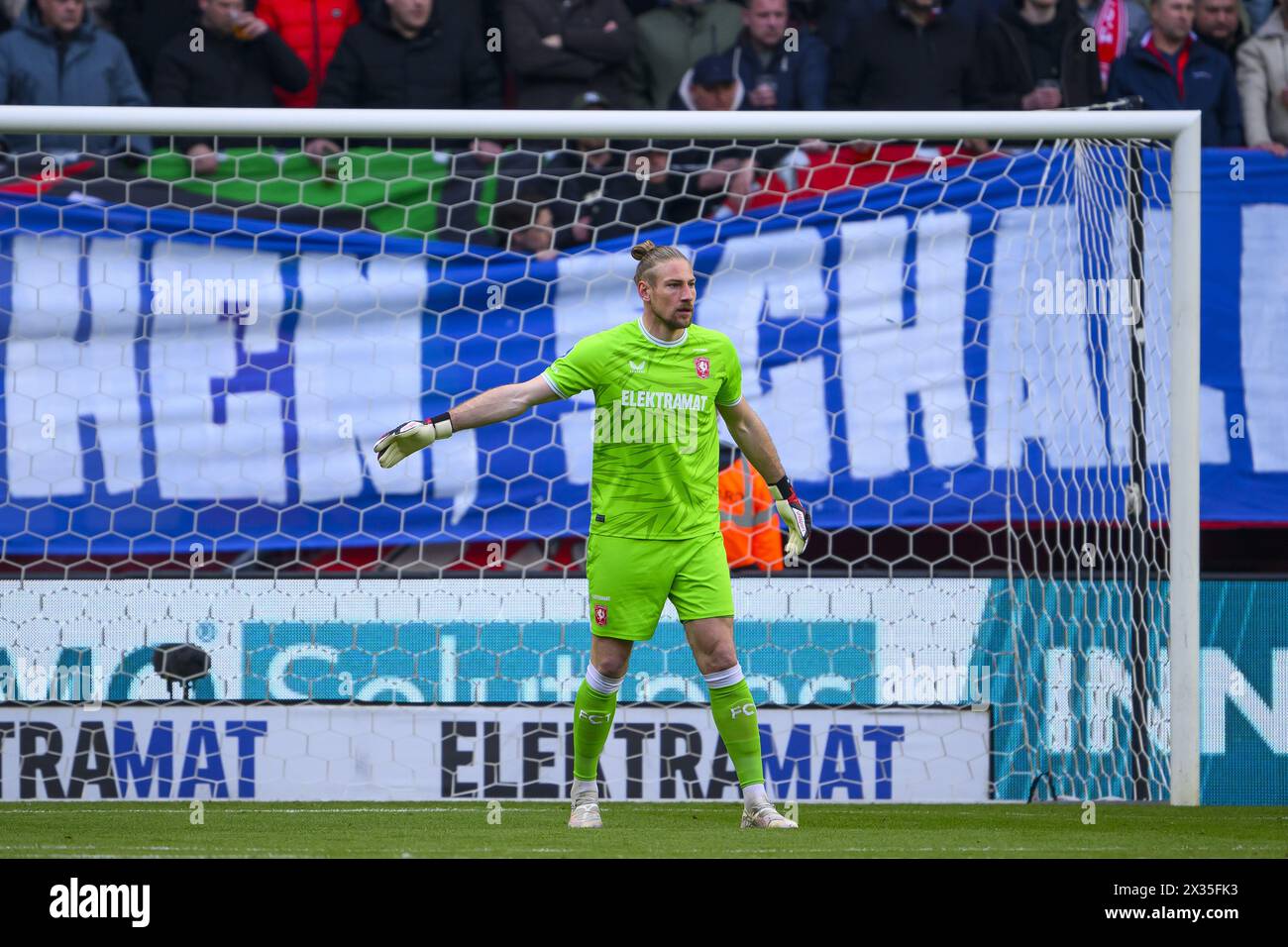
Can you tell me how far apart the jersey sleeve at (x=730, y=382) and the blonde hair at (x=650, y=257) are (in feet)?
1.15

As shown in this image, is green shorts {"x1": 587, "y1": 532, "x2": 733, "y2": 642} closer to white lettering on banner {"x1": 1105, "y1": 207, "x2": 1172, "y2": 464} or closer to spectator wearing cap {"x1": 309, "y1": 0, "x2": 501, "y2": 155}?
white lettering on banner {"x1": 1105, "y1": 207, "x2": 1172, "y2": 464}

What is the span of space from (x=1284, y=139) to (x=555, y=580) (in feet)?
15.4

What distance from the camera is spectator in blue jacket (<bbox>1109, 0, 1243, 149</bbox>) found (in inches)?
345

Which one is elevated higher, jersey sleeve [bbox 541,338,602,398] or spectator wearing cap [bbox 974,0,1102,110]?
spectator wearing cap [bbox 974,0,1102,110]

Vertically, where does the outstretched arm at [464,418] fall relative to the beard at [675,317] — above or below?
below

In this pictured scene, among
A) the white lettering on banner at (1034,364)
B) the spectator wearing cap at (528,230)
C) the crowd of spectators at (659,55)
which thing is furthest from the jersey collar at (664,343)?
the crowd of spectators at (659,55)

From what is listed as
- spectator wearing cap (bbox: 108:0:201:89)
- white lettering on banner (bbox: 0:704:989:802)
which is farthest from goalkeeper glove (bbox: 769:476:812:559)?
spectator wearing cap (bbox: 108:0:201:89)

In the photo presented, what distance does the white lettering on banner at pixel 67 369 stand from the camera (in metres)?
7.00

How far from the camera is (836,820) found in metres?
5.81

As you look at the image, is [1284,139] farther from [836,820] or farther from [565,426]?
[836,820]

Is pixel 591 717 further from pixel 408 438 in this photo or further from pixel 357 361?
pixel 357 361

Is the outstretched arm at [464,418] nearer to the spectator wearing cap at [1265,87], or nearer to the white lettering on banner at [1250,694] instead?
the white lettering on banner at [1250,694]

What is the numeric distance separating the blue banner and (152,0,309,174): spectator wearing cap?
5.07 ft
